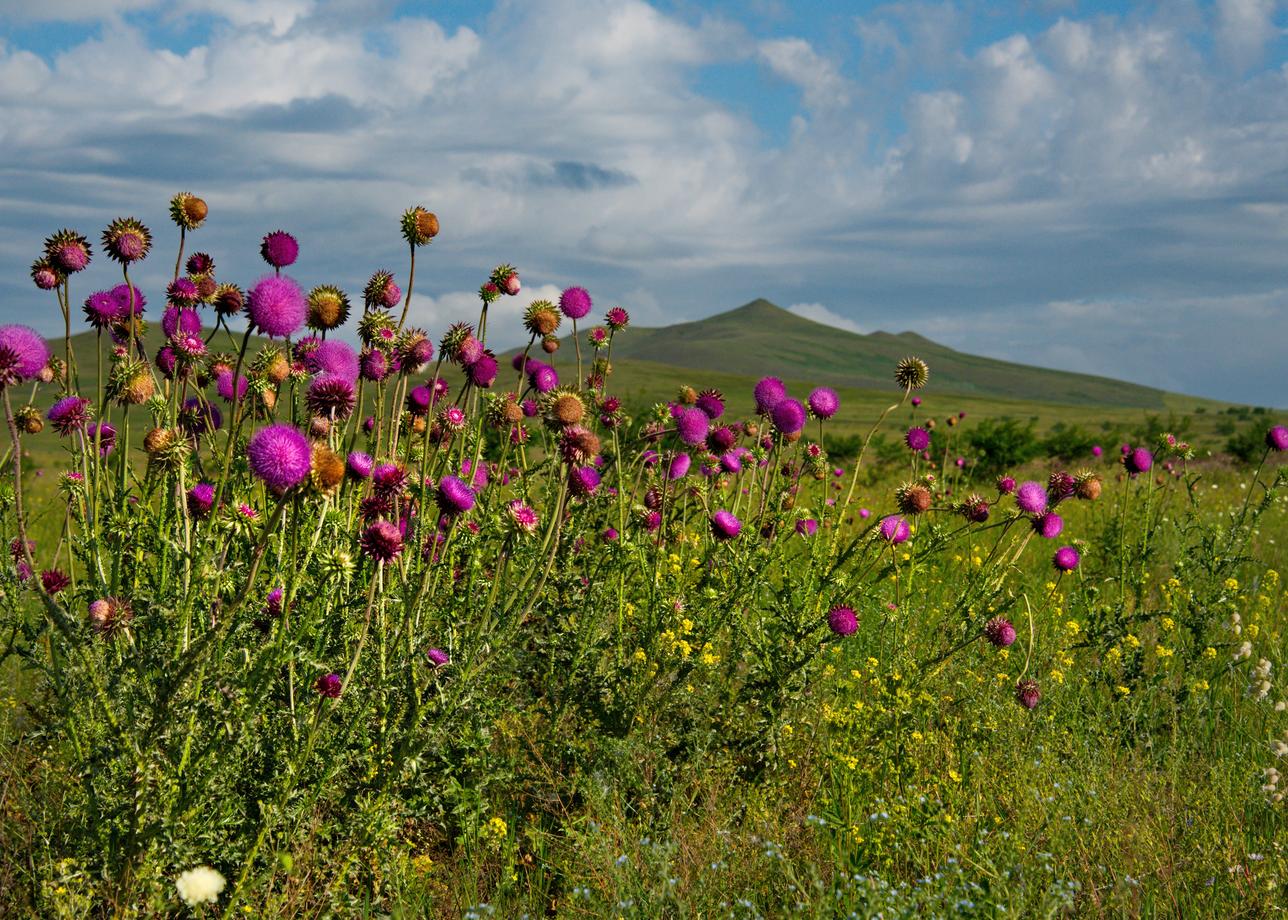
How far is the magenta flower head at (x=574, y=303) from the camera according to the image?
519 centimetres

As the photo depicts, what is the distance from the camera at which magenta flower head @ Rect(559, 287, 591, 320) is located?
17.0 ft

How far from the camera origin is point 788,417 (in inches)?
193

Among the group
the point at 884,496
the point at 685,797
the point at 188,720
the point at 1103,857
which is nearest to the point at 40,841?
the point at 188,720

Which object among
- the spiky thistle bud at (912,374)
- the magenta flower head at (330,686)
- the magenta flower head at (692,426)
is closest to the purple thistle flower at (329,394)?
the magenta flower head at (330,686)

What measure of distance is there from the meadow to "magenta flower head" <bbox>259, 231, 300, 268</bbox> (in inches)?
0.9

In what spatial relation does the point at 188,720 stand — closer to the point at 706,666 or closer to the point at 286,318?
the point at 286,318

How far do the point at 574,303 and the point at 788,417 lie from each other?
4.09 feet

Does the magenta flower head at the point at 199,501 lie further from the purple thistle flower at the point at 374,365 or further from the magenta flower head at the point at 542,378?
the magenta flower head at the point at 542,378

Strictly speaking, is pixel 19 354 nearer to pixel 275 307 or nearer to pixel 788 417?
pixel 275 307

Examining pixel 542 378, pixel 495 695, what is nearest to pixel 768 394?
pixel 542 378

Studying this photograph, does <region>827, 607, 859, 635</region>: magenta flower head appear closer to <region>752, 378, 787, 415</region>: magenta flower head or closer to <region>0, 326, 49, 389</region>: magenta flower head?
<region>752, 378, 787, 415</region>: magenta flower head

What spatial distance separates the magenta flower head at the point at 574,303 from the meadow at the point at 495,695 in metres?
0.02

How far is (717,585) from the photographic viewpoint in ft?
16.9

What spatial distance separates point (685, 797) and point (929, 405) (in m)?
102
